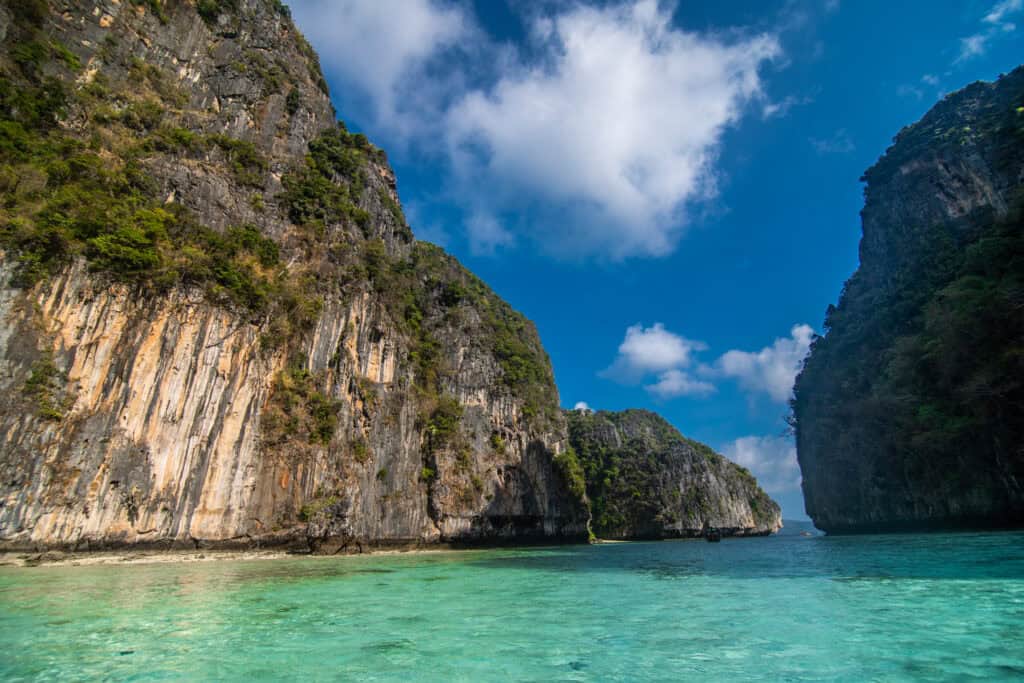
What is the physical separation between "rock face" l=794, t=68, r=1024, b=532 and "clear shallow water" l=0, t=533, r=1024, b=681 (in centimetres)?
1644

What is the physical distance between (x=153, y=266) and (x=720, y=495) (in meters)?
74.5

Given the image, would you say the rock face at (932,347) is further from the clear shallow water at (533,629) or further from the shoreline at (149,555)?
the shoreline at (149,555)

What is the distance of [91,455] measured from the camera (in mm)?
17734

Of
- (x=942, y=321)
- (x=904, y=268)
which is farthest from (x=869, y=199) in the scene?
(x=942, y=321)

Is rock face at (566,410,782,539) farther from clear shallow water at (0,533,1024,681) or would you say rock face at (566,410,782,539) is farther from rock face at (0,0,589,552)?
clear shallow water at (0,533,1024,681)

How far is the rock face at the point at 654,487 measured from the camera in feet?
217

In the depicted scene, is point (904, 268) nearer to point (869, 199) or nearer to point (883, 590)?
point (869, 199)

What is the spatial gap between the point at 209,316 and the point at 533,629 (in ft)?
71.7

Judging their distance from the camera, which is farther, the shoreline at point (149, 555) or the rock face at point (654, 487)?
the rock face at point (654, 487)

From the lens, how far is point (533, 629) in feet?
21.0

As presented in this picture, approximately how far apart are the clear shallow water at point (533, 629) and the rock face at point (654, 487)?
58.5 meters

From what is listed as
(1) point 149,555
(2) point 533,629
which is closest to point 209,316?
(1) point 149,555

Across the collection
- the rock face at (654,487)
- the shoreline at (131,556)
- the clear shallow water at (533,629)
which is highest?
the rock face at (654,487)

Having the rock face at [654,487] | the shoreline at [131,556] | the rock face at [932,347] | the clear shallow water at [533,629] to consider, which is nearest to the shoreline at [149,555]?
the shoreline at [131,556]
